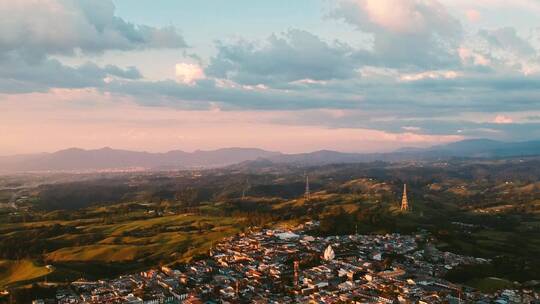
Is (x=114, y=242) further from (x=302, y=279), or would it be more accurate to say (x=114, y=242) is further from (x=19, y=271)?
(x=302, y=279)

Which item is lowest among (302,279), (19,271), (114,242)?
(19,271)

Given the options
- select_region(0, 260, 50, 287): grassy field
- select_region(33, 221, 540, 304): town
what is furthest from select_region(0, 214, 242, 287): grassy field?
select_region(33, 221, 540, 304): town

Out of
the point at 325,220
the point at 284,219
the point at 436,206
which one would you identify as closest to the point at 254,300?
the point at 325,220

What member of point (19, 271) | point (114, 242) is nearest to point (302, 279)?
point (19, 271)

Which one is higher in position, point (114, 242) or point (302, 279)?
point (302, 279)

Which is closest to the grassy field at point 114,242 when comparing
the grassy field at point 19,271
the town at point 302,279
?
the grassy field at point 19,271

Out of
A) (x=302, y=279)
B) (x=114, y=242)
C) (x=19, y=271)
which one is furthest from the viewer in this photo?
(x=114, y=242)

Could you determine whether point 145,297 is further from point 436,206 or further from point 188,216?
point 436,206

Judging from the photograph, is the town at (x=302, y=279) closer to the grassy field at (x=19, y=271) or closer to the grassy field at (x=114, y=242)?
the grassy field at (x=114, y=242)

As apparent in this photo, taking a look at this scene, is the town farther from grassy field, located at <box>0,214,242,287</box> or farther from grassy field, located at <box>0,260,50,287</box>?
grassy field, located at <box>0,260,50,287</box>
